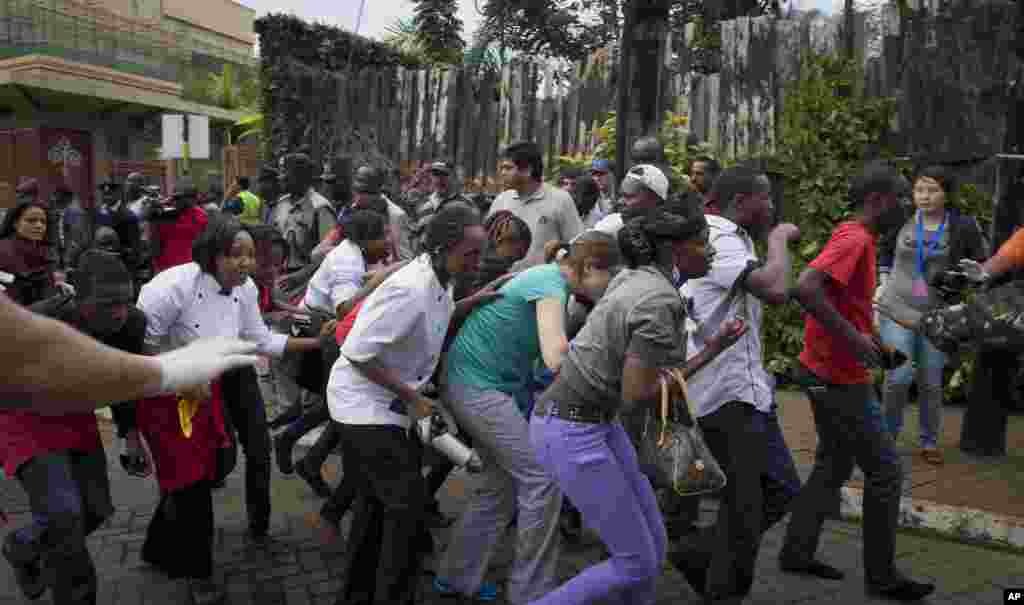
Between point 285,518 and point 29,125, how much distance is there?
2693 cm

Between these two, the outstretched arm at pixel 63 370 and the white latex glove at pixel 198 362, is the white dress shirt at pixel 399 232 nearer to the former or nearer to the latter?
the white latex glove at pixel 198 362

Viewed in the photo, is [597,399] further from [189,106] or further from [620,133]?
[189,106]

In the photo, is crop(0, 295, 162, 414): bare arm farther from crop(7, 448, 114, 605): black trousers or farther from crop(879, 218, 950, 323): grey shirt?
crop(879, 218, 950, 323): grey shirt

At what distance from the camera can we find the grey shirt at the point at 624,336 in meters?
3.37

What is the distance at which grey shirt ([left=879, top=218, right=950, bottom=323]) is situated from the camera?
21.1ft

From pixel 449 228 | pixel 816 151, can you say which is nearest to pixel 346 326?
pixel 449 228

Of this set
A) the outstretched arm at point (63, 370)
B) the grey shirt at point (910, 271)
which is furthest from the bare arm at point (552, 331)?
the grey shirt at point (910, 271)

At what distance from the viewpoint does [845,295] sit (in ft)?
14.5

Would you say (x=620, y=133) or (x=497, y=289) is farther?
(x=620, y=133)

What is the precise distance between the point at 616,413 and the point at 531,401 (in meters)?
1.33

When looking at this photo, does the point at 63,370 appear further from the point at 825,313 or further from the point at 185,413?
the point at 825,313

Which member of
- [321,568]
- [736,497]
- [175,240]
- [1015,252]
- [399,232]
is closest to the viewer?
[736,497]

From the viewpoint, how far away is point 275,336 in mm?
5145

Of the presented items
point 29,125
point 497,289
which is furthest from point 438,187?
point 29,125
